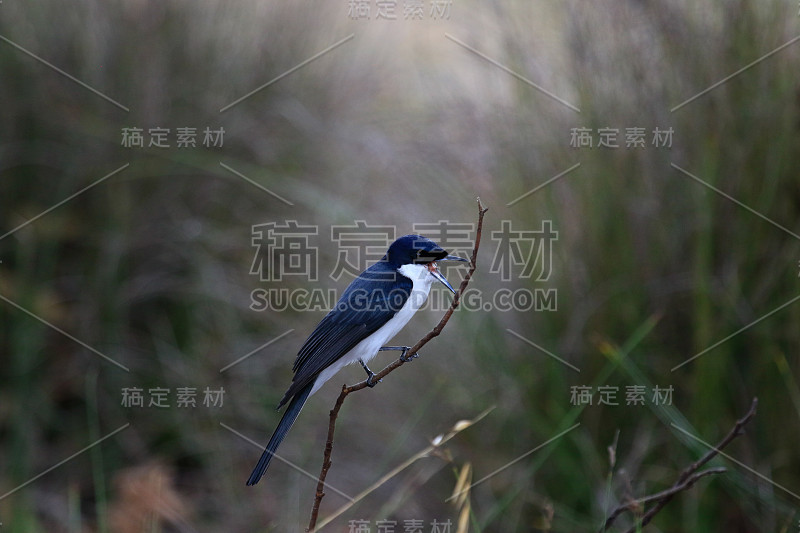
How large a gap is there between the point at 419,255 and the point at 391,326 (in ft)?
1.45

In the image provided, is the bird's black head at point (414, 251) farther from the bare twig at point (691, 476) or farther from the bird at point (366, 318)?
the bare twig at point (691, 476)

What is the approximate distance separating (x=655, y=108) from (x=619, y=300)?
855 millimetres

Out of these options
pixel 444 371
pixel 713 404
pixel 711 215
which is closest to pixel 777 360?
pixel 713 404

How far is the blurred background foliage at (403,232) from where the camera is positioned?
131 inches

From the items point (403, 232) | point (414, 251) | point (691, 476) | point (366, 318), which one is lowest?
point (403, 232)

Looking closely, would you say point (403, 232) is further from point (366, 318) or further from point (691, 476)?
point (691, 476)

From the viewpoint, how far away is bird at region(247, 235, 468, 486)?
1.99m

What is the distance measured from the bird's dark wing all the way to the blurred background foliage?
868mm

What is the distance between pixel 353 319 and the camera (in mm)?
2137

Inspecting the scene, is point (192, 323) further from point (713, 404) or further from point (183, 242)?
point (713, 404)

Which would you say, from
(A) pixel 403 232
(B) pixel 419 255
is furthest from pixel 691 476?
(A) pixel 403 232

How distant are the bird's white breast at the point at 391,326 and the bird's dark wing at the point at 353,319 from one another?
0.07 ft

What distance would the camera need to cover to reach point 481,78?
427cm

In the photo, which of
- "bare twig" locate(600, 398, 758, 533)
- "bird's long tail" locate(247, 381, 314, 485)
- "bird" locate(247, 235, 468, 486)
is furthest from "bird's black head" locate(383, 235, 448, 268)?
"bare twig" locate(600, 398, 758, 533)
